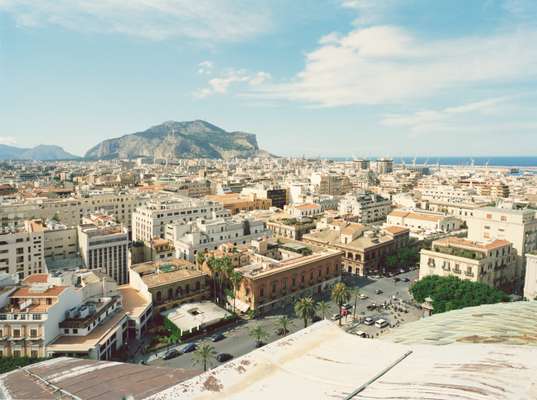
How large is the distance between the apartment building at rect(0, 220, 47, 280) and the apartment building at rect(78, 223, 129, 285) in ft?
18.9

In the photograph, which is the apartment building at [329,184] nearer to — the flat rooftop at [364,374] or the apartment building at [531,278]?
the apartment building at [531,278]

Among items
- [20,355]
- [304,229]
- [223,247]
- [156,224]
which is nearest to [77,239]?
[156,224]

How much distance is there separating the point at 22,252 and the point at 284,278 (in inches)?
1527

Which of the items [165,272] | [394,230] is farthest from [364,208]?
[165,272]

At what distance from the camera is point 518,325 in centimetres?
1864

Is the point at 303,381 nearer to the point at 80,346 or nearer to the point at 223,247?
the point at 80,346

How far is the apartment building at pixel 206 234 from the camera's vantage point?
196ft

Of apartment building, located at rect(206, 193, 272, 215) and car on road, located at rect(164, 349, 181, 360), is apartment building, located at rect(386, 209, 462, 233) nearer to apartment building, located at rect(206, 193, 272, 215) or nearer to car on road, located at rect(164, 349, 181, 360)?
apartment building, located at rect(206, 193, 272, 215)

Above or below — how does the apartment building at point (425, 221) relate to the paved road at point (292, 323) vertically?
above

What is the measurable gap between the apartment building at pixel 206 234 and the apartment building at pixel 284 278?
8.34 m

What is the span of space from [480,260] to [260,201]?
71209 millimetres

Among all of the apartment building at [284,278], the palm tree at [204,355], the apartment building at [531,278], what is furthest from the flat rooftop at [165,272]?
the apartment building at [531,278]

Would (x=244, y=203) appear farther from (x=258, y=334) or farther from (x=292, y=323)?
(x=258, y=334)

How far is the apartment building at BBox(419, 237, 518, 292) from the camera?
50.7 meters
